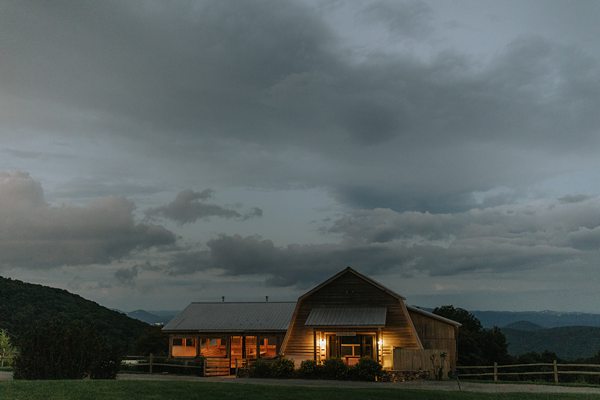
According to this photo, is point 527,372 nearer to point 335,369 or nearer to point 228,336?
A: point 335,369

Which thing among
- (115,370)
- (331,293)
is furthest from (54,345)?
(331,293)

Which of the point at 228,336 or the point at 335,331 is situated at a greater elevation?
the point at 335,331

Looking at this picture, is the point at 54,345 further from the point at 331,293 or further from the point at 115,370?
the point at 331,293

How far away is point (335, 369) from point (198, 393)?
12.4 m

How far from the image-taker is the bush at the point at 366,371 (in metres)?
30.9

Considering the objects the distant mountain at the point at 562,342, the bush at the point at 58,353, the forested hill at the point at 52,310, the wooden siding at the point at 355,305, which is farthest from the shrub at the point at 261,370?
the distant mountain at the point at 562,342

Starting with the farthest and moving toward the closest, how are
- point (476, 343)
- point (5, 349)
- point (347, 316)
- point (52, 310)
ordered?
point (52, 310), point (476, 343), point (5, 349), point (347, 316)

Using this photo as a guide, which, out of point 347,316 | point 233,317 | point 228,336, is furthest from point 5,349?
point 347,316

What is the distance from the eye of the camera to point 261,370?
108 ft

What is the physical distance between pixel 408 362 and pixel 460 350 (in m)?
18.0

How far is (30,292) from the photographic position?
3553 inches

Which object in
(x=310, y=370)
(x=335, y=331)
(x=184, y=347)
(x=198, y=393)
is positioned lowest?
(x=310, y=370)

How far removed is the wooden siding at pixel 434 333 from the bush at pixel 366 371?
6484 millimetres

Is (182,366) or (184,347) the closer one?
(182,366)
